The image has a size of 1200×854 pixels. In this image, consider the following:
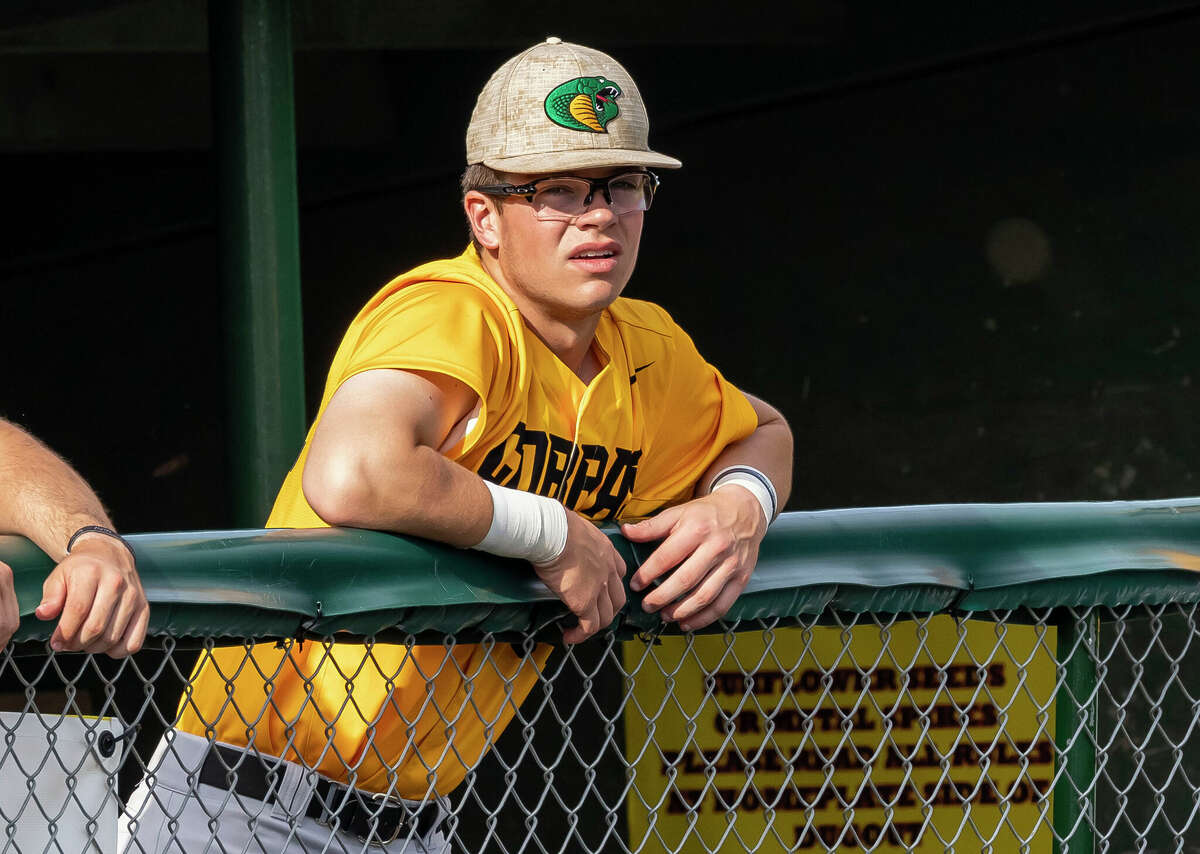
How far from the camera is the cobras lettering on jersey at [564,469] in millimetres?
2408

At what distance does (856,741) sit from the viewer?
3.93 metres

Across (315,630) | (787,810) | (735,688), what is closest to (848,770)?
(787,810)

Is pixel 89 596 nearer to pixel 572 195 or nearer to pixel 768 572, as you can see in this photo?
pixel 768 572

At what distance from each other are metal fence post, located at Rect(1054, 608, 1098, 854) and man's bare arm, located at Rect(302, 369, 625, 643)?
784 mm

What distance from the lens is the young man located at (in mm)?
1966

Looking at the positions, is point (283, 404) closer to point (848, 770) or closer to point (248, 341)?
point (248, 341)

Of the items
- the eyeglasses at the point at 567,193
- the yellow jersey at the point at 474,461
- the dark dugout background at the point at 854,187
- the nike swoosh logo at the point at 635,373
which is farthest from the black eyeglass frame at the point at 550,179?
the dark dugout background at the point at 854,187

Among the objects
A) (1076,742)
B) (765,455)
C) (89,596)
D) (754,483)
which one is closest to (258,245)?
(765,455)

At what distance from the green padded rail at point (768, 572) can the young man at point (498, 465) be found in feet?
0.17

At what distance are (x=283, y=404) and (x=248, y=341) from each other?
0.66 ft

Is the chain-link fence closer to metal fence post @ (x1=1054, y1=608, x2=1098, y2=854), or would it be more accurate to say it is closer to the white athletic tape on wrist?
metal fence post @ (x1=1054, y1=608, x2=1098, y2=854)

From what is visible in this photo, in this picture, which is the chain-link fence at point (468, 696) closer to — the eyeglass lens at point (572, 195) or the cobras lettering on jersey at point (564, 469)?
the cobras lettering on jersey at point (564, 469)

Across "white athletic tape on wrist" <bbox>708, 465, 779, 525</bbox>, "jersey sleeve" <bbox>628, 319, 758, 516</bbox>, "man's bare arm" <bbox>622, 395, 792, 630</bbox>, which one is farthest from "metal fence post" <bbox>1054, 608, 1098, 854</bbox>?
"jersey sleeve" <bbox>628, 319, 758, 516</bbox>

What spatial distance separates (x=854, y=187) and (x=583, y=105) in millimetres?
3896
